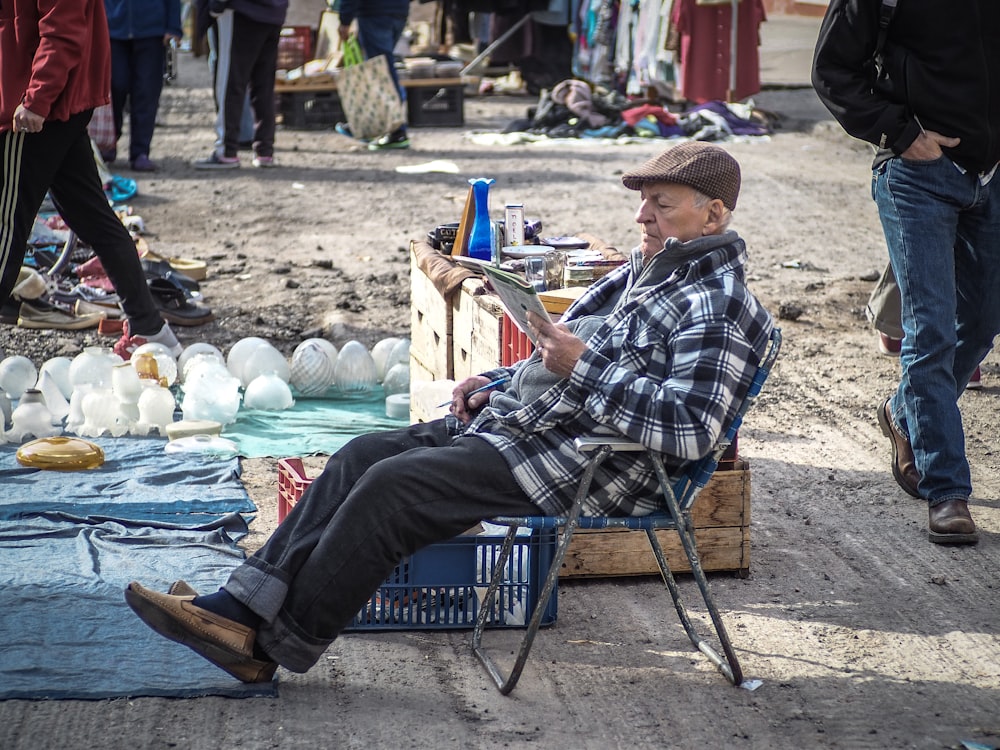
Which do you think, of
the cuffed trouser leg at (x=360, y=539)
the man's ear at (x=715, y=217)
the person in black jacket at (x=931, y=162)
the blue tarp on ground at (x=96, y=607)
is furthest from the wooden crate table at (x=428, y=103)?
the cuffed trouser leg at (x=360, y=539)

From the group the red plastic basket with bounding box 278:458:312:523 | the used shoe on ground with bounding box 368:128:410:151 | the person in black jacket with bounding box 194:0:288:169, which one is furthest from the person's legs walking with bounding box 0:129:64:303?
the used shoe on ground with bounding box 368:128:410:151

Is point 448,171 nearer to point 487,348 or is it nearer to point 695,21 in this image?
point 695,21

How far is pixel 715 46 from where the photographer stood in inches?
552

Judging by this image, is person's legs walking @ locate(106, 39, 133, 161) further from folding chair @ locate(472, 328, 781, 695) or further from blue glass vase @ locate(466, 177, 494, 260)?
folding chair @ locate(472, 328, 781, 695)

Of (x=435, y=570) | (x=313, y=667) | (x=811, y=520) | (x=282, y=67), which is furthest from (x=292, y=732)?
(x=282, y=67)

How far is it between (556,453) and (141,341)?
3688mm

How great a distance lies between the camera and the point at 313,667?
11.4 ft

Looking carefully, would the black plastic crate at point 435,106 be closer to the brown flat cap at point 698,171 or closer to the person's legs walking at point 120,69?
the person's legs walking at point 120,69

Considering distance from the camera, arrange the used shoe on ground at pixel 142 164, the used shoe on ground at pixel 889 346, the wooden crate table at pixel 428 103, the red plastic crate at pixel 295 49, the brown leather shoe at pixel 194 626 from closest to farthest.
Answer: the brown leather shoe at pixel 194 626, the used shoe on ground at pixel 889 346, the used shoe on ground at pixel 142 164, the wooden crate table at pixel 428 103, the red plastic crate at pixel 295 49

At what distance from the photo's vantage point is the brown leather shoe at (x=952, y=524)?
14.2 feet

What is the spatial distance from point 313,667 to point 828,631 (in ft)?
4.96

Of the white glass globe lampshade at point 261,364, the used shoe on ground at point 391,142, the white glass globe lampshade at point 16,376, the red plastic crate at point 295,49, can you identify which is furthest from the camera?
the red plastic crate at point 295,49

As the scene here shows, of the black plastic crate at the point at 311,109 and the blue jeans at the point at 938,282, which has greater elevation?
the blue jeans at the point at 938,282

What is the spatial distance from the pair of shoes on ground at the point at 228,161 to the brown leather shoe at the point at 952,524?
8908 millimetres
